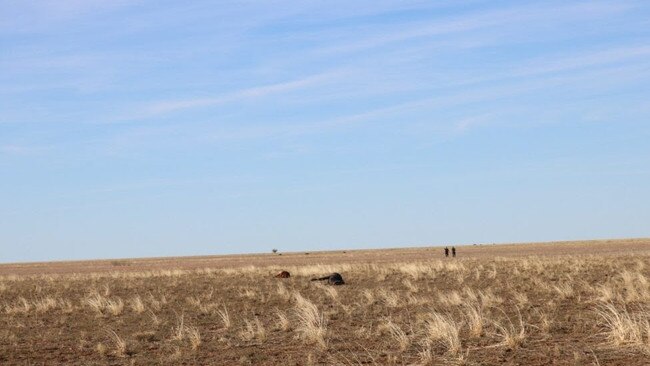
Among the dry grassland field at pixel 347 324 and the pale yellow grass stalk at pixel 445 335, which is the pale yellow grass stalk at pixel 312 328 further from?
the pale yellow grass stalk at pixel 445 335

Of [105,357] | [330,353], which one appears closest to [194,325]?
[105,357]

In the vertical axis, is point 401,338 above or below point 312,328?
below

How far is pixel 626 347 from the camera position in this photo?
13.5 m

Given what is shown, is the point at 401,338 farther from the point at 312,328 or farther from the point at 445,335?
the point at 312,328

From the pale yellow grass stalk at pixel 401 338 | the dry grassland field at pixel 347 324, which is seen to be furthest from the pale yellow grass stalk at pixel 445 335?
the pale yellow grass stalk at pixel 401 338

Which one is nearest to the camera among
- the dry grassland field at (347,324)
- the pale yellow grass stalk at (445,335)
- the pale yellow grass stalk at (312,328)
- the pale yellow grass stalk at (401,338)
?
the pale yellow grass stalk at (445,335)

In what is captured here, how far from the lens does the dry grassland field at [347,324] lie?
1404cm

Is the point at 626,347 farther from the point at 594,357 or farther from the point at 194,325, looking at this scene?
the point at 194,325

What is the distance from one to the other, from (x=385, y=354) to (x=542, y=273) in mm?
20662

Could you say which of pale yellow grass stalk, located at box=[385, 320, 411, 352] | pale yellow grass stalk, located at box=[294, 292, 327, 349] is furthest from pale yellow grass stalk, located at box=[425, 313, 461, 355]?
pale yellow grass stalk, located at box=[294, 292, 327, 349]

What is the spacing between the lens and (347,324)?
1878cm

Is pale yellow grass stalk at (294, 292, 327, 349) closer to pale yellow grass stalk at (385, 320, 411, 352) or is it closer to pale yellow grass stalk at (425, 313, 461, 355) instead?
pale yellow grass stalk at (385, 320, 411, 352)

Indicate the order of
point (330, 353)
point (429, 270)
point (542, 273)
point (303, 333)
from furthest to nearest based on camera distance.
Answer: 1. point (429, 270)
2. point (542, 273)
3. point (303, 333)
4. point (330, 353)

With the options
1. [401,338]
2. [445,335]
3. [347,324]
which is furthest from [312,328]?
[445,335]
